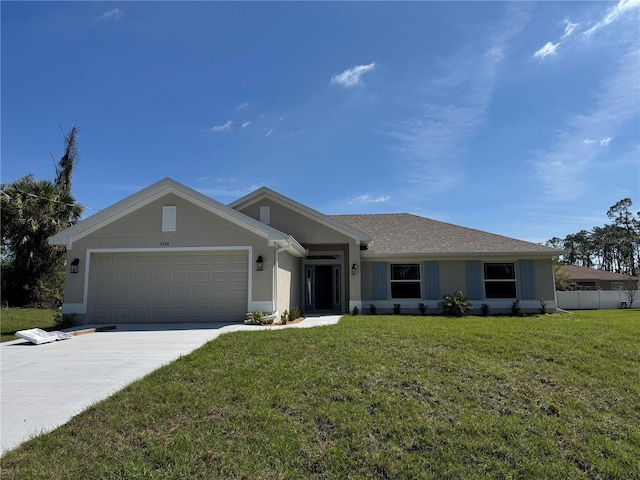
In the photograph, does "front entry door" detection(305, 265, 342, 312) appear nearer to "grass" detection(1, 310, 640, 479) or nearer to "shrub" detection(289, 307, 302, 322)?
"shrub" detection(289, 307, 302, 322)

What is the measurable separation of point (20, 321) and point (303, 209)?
11.3 m

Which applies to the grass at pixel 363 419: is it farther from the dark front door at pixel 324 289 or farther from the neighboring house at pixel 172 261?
the dark front door at pixel 324 289

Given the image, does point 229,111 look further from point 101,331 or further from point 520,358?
point 520,358

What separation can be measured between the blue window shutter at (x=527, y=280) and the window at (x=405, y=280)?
4.39m

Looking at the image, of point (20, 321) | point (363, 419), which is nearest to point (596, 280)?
point (363, 419)

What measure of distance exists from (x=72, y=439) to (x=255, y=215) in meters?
13.6

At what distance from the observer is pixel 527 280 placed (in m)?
17.3

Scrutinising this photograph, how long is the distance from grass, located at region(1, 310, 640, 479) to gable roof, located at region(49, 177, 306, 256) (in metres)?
6.43

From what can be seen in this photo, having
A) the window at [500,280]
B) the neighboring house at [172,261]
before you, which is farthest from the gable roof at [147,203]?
the window at [500,280]

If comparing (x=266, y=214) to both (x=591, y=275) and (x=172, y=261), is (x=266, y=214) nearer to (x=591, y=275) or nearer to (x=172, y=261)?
(x=172, y=261)

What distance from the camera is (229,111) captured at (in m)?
15.3

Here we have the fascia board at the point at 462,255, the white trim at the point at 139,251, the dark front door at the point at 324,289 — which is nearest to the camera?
the white trim at the point at 139,251

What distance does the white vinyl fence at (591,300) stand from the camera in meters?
25.5

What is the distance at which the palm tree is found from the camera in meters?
19.9
